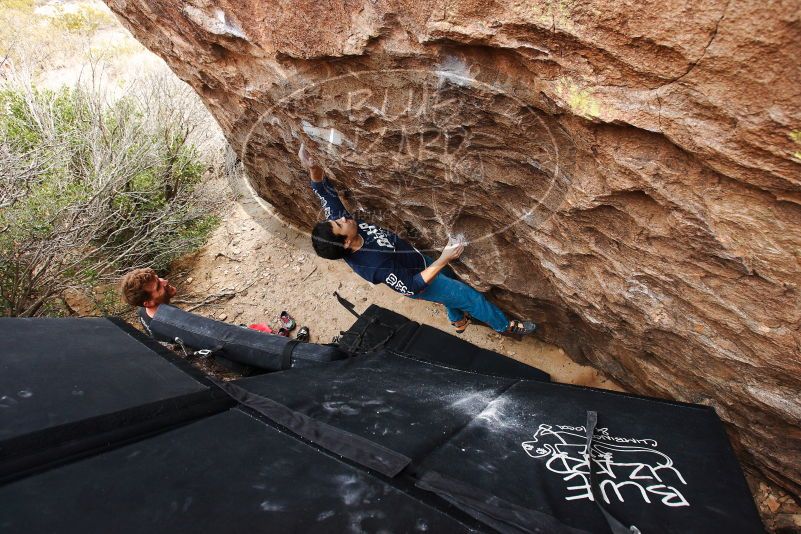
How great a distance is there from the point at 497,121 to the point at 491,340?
1941 mm

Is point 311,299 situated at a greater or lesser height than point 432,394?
lesser

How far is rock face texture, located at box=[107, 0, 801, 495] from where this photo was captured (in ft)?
3.83

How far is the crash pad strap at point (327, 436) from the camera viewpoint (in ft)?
4.07

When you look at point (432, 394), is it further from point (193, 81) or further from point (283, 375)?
point (193, 81)

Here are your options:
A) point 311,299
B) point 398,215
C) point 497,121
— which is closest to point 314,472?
point 497,121

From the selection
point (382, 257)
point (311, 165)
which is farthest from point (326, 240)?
point (311, 165)

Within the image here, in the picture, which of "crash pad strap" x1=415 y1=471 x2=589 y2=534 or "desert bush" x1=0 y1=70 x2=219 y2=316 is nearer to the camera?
"crash pad strap" x1=415 y1=471 x2=589 y2=534

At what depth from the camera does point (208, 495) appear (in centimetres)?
103

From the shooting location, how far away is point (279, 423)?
1.44 meters

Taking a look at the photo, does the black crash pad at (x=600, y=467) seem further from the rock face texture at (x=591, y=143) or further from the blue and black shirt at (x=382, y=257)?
the blue and black shirt at (x=382, y=257)

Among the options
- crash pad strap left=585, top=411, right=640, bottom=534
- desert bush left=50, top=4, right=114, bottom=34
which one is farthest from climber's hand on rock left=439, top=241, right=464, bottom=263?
desert bush left=50, top=4, right=114, bottom=34

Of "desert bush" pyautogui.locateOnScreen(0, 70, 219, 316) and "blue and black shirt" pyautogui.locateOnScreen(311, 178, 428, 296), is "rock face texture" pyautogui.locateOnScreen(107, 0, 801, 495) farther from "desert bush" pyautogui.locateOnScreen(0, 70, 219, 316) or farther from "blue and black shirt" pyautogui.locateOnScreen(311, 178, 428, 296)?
"desert bush" pyautogui.locateOnScreen(0, 70, 219, 316)

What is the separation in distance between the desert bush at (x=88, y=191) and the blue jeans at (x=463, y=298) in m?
2.94

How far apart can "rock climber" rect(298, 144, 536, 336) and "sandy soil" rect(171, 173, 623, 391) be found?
273mm
